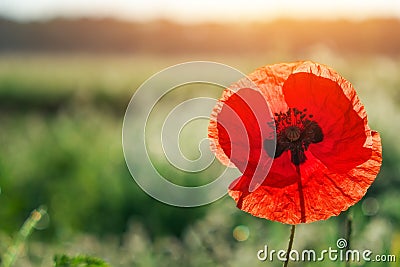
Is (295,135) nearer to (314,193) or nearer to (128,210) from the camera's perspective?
(314,193)

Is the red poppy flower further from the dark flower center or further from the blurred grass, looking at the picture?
the blurred grass

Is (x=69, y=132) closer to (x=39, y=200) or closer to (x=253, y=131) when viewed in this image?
(x=39, y=200)

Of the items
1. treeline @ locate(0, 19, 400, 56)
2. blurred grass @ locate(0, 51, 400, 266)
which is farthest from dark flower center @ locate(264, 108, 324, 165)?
treeline @ locate(0, 19, 400, 56)

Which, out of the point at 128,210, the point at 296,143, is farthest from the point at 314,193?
the point at 128,210

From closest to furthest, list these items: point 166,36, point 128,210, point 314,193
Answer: point 314,193 < point 128,210 < point 166,36

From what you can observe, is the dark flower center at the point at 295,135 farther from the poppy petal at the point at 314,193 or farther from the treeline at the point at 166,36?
the treeline at the point at 166,36

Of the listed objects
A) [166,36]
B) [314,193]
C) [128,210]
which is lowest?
[314,193]

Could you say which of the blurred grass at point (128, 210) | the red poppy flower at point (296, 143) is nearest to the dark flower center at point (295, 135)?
the red poppy flower at point (296, 143)
